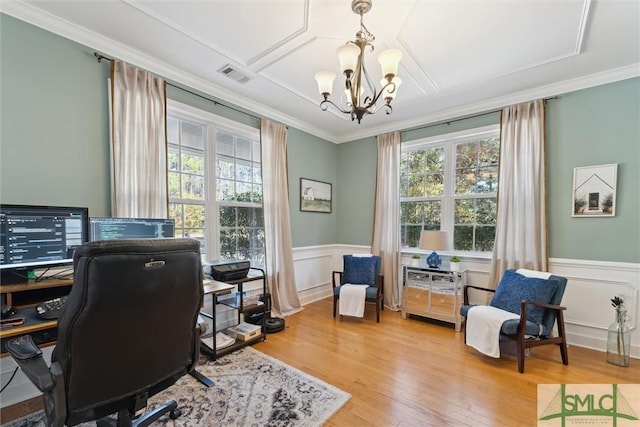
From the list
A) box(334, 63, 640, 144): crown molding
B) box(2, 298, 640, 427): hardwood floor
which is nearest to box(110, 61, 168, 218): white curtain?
box(2, 298, 640, 427): hardwood floor

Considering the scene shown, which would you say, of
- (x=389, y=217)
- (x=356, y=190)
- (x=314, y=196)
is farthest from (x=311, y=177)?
(x=389, y=217)

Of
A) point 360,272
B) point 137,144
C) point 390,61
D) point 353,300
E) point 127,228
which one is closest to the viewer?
point 390,61

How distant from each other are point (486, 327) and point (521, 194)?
1617 millimetres

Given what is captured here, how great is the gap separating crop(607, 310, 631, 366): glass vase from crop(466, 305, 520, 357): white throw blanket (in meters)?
0.90

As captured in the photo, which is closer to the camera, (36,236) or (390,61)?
(36,236)

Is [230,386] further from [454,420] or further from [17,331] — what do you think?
[454,420]

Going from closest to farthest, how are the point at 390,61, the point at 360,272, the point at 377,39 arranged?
the point at 390,61
the point at 377,39
the point at 360,272

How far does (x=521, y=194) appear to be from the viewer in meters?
3.15

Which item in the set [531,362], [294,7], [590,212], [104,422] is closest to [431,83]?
[294,7]

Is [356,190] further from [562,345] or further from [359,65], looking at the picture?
[562,345]

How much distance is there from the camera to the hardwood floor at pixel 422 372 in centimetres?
182

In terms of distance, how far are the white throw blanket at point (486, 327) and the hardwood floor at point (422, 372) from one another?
133 mm

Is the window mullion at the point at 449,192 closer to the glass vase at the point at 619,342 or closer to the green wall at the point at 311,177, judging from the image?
the glass vase at the point at 619,342

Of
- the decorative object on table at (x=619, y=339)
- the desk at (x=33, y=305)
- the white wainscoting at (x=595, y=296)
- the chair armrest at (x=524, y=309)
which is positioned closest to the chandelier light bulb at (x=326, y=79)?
the desk at (x=33, y=305)
